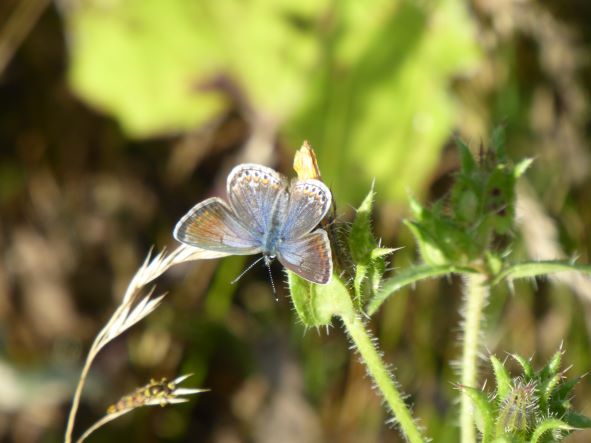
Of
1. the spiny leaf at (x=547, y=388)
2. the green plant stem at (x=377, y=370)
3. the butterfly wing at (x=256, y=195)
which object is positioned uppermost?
the butterfly wing at (x=256, y=195)

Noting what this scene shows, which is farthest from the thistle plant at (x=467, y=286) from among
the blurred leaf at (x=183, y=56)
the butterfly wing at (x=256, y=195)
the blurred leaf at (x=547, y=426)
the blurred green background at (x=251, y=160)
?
the blurred leaf at (x=183, y=56)

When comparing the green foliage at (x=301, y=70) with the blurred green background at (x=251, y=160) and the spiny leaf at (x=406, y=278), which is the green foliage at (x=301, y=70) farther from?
the spiny leaf at (x=406, y=278)

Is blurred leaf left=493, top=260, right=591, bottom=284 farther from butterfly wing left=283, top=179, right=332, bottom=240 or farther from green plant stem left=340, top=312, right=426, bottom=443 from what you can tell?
butterfly wing left=283, top=179, right=332, bottom=240

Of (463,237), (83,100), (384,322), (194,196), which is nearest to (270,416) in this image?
(384,322)

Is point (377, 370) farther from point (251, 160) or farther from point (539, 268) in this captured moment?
point (251, 160)

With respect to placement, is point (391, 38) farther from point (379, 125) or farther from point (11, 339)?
point (11, 339)

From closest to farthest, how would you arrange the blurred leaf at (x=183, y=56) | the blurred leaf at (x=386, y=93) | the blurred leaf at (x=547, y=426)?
the blurred leaf at (x=547, y=426) → the blurred leaf at (x=386, y=93) → the blurred leaf at (x=183, y=56)

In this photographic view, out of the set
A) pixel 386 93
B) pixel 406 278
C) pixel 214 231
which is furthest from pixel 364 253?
A: pixel 386 93

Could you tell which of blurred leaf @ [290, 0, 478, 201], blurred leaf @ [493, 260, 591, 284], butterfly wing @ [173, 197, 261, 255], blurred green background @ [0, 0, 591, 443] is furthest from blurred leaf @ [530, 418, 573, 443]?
blurred leaf @ [290, 0, 478, 201]
